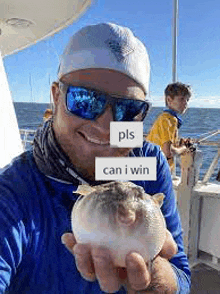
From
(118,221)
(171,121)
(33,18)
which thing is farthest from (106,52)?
(33,18)

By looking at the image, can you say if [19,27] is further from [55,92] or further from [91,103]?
[91,103]

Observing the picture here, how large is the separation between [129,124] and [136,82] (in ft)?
0.41

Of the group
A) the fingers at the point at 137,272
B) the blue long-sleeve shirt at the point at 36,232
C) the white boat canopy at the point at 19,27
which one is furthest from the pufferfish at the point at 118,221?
the white boat canopy at the point at 19,27

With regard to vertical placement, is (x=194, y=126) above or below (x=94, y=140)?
below

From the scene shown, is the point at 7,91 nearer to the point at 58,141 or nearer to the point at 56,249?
the point at 58,141

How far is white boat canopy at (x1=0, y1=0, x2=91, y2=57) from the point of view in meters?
2.58

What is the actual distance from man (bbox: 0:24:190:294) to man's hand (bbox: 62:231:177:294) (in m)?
0.01

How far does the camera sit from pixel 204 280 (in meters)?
2.97

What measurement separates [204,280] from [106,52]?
8.92ft

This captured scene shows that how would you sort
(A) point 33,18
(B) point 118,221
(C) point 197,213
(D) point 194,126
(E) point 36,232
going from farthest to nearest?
(D) point 194,126 < (C) point 197,213 < (A) point 33,18 < (E) point 36,232 < (B) point 118,221

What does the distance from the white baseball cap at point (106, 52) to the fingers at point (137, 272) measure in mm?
489

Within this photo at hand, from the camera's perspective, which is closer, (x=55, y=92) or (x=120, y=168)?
(x=120, y=168)

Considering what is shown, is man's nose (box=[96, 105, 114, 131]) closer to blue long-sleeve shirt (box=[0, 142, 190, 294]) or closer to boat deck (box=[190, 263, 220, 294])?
blue long-sleeve shirt (box=[0, 142, 190, 294])

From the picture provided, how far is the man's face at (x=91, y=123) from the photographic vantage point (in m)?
0.85
